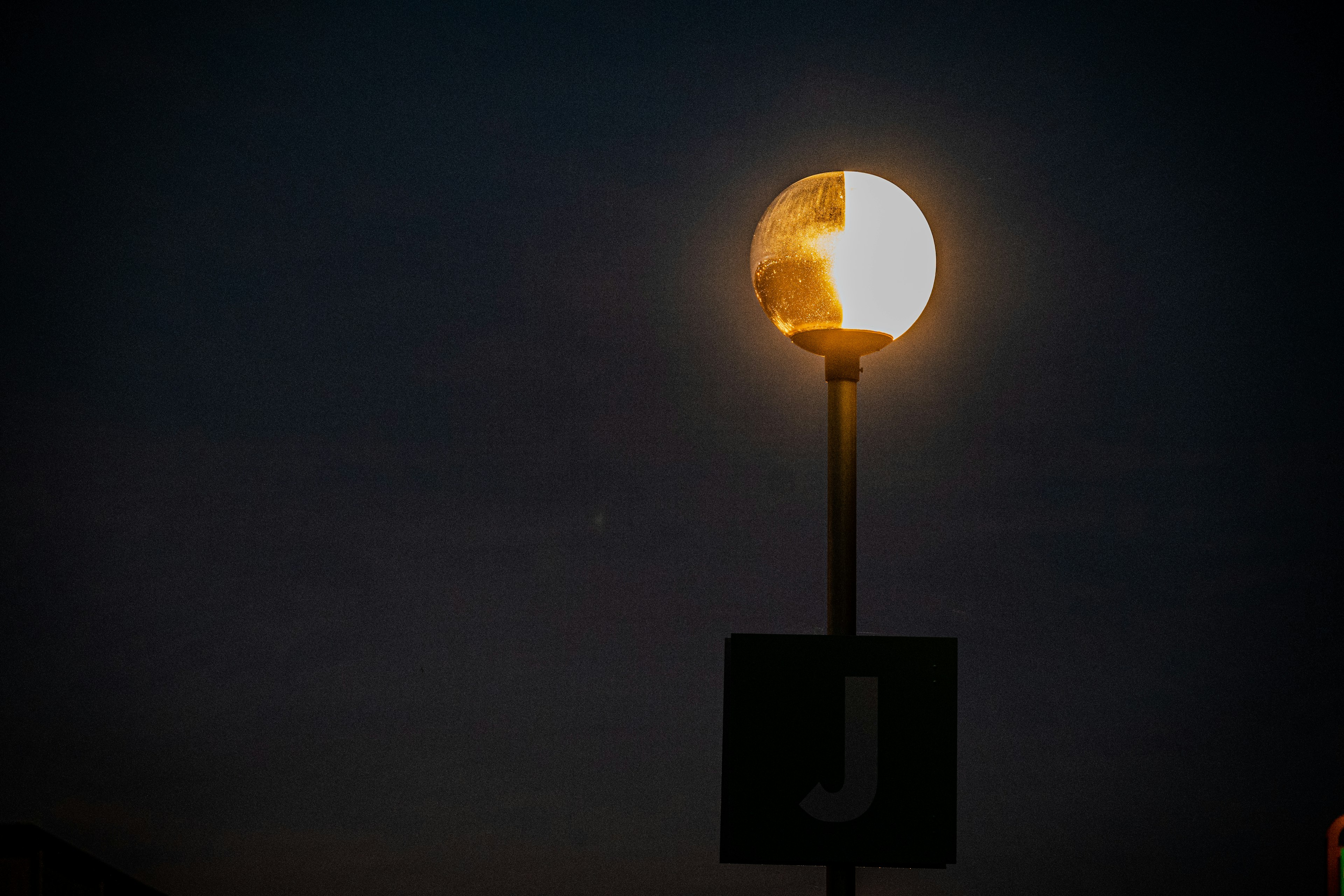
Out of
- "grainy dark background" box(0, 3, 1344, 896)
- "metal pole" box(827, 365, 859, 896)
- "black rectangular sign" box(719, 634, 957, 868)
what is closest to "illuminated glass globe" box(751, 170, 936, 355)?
"metal pole" box(827, 365, 859, 896)

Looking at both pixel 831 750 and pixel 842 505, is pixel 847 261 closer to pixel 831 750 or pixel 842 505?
pixel 842 505

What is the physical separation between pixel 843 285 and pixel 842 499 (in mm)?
485

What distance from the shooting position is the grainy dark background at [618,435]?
4211mm

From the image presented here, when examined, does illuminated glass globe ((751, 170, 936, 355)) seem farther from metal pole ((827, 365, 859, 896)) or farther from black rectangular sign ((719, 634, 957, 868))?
black rectangular sign ((719, 634, 957, 868))

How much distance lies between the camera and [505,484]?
4402 mm

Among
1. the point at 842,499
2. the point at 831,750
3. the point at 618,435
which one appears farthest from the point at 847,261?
the point at 618,435

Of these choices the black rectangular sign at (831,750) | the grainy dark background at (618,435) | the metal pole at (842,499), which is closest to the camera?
the black rectangular sign at (831,750)

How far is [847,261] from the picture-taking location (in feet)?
8.12

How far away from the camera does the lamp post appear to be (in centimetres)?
247

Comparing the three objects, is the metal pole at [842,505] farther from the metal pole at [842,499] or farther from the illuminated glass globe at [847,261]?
the illuminated glass globe at [847,261]

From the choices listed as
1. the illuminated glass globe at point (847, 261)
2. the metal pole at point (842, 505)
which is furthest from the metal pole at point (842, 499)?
the illuminated glass globe at point (847, 261)

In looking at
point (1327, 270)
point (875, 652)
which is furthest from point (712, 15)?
point (875, 652)

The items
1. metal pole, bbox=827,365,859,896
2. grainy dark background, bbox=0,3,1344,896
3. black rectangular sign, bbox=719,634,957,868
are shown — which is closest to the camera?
black rectangular sign, bbox=719,634,957,868

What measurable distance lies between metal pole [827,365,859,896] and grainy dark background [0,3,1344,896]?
5.88ft
